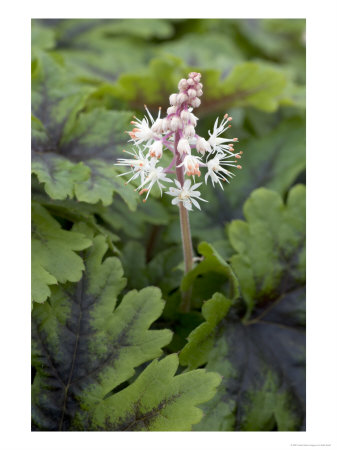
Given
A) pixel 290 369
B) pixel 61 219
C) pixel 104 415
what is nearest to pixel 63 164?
pixel 61 219

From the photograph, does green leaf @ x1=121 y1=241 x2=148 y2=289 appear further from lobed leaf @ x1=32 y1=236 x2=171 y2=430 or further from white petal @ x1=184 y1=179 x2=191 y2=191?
A: white petal @ x1=184 y1=179 x2=191 y2=191

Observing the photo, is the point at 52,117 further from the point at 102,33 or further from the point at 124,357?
the point at 102,33

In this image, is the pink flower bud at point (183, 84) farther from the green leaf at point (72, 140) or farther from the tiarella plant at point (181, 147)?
the green leaf at point (72, 140)

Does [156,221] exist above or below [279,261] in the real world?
above

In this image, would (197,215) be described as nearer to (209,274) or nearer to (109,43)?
(209,274)

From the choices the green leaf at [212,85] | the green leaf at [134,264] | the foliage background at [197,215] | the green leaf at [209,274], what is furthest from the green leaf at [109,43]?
the green leaf at [209,274]

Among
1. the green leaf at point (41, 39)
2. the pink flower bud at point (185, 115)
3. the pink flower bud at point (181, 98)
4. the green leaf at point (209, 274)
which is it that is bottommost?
the green leaf at point (209, 274)
